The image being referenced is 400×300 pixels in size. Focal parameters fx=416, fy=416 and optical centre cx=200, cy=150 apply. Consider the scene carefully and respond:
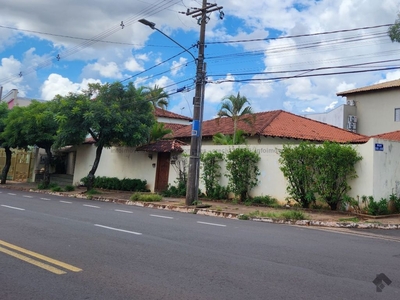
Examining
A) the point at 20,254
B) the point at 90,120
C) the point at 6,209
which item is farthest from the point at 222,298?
the point at 90,120

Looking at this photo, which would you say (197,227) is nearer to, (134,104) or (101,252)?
(101,252)

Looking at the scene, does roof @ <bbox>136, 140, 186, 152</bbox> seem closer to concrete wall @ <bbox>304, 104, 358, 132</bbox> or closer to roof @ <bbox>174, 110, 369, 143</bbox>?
roof @ <bbox>174, 110, 369, 143</bbox>

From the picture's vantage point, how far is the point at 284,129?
25000 millimetres

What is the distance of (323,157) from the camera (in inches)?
610

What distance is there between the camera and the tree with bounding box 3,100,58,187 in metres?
26.0

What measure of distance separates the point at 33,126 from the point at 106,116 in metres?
7.51

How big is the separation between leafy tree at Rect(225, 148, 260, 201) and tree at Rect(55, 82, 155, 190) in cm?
615

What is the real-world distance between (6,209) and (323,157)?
11.1 metres

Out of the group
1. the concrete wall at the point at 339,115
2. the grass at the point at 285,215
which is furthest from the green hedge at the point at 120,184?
the concrete wall at the point at 339,115

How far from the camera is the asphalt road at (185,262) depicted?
16.8ft

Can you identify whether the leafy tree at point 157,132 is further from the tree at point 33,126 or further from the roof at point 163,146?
the tree at point 33,126

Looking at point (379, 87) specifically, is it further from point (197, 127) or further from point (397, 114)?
point (197, 127)

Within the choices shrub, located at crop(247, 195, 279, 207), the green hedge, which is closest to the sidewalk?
shrub, located at crop(247, 195, 279, 207)

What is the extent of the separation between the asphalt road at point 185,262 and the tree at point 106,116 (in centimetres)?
1147
